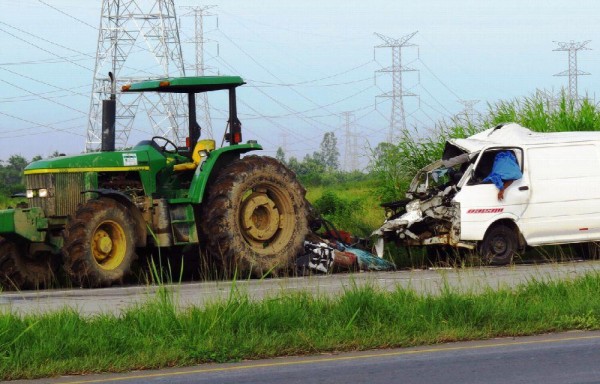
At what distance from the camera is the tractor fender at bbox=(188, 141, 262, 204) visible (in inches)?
717

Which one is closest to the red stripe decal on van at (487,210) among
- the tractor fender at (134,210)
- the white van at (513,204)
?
the white van at (513,204)

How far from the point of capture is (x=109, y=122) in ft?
58.7

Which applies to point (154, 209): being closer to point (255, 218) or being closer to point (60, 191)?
point (60, 191)

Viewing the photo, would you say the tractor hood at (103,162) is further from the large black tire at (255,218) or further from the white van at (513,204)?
the white van at (513,204)

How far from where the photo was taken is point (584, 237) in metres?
20.9

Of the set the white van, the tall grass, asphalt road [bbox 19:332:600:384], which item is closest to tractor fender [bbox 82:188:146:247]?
the white van

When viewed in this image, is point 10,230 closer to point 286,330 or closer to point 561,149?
point 286,330

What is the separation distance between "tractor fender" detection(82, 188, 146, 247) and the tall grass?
5.34m

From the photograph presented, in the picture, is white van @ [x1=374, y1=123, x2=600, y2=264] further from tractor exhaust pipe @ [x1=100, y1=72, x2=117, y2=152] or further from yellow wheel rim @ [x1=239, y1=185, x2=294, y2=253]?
tractor exhaust pipe @ [x1=100, y1=72, x2=117, y2=152]

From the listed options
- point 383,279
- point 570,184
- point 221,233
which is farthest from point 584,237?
point 221,233

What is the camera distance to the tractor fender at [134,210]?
17250mm

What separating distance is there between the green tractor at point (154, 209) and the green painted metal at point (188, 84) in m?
0.02

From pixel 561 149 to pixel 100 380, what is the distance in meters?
12.9

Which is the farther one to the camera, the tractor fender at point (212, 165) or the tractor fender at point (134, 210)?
the tractor fender at point (212, 165)
